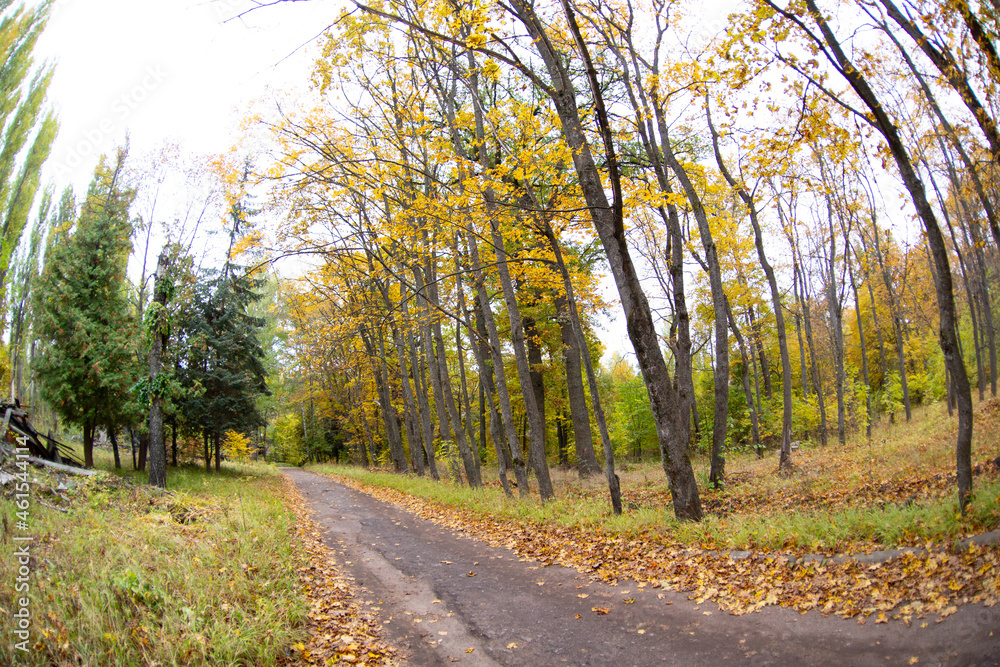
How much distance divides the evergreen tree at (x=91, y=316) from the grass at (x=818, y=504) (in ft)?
34.6

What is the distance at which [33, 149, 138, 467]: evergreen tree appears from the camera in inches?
583

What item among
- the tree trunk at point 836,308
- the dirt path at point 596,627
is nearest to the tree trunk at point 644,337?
the dirt path at point 596,627

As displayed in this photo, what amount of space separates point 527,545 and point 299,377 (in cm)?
2623

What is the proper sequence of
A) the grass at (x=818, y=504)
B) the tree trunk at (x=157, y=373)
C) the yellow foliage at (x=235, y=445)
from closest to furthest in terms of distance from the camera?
the grass at (x=818, y=504), the tree trunk at (x=157, y=373), the yellow foliage at (x=235, y=445)

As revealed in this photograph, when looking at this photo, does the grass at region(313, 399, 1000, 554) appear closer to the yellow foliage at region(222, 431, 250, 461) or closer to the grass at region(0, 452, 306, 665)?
the grass at region(0, 452, 306, 665)

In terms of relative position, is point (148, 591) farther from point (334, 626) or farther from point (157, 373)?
point (157, 373)

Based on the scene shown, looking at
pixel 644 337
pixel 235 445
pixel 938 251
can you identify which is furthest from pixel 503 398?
pixel 235 445

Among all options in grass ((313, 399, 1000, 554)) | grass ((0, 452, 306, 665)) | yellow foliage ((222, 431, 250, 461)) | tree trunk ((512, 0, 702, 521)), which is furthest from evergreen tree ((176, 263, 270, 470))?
tree trunk ((512, 0, 702, 521))

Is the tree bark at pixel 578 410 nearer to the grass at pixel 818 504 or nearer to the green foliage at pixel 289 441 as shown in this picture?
the grass at pixel 818 504

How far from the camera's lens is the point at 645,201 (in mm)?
7992

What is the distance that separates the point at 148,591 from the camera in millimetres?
4527

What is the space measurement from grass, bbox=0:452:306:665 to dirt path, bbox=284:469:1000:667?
3.84 feet

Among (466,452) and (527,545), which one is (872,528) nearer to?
(527,545)

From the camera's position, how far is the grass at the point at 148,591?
3832 millimetres
